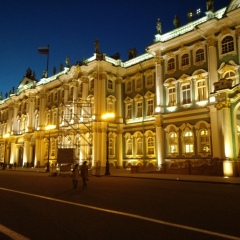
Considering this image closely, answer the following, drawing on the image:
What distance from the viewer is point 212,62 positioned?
2838cm

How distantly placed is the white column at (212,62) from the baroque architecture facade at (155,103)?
101 millimetres

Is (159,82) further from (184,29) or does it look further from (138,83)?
(184,29)

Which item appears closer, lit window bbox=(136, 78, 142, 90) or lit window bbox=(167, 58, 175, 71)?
lit window bbox=(167, 58, 175, 71)

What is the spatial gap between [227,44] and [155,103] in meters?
11.8

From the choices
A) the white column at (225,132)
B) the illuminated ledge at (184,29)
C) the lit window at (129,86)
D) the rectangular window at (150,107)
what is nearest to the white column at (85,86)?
the lit window at (129,86)

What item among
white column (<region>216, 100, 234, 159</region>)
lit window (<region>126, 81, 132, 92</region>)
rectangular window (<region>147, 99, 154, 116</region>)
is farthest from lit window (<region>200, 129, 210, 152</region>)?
lit window (<region>126, 81, 132, 92</region>)

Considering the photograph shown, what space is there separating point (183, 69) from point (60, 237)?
93.2ft

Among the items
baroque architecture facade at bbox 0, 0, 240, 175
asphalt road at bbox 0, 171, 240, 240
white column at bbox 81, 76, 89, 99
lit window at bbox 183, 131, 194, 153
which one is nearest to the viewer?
asphalt road at bbox 0, 171, 240, 240

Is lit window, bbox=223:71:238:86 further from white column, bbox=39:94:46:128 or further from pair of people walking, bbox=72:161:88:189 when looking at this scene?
white column, bbox=39:94:46:128

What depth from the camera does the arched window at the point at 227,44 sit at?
1086 inches

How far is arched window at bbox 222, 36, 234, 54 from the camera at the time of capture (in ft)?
90.5

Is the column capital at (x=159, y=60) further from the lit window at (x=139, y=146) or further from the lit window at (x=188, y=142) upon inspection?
the lit window at (x=139, y=146)

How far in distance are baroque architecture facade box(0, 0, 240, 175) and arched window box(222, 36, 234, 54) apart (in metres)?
0.05

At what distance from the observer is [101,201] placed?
11328 mm
